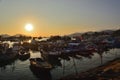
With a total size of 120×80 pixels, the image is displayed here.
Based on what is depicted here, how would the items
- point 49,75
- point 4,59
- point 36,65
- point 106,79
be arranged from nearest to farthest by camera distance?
point 106,79 < point 49,75 < point 36,65 < point 4,59

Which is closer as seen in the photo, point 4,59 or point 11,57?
point 4,59

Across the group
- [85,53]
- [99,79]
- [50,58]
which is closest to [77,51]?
[85,53]

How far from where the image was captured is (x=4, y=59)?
226 feet

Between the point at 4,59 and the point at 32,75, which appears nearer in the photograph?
the point at 32,75

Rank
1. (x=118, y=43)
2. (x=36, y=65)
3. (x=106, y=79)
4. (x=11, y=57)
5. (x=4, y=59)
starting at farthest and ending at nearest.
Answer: (x=118, y=43) < (x=11, y=57) < (x=4, y=59) < (x=36, y=65) < (x=106, y=79)

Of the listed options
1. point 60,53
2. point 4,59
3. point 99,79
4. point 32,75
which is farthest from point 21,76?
point 60,53

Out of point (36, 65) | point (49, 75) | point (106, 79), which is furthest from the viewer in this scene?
point (36, 65)

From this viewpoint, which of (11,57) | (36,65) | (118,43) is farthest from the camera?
(118,43)

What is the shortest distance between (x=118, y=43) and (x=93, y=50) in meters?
30.0

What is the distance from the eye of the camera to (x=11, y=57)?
242 feet

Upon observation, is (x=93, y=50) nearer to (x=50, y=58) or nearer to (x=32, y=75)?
(x=50, y=58)

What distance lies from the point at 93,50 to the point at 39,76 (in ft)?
145

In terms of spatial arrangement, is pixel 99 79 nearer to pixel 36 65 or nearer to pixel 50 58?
pixel 36 65

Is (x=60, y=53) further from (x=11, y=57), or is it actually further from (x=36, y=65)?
(x=36, y=65)
